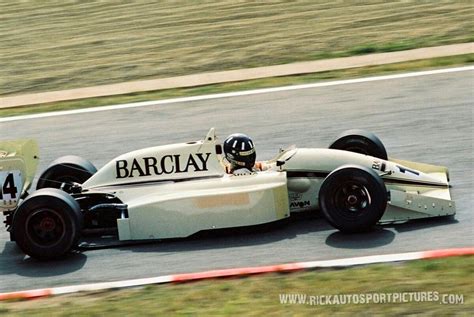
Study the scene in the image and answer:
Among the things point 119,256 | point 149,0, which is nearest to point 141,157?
point 119,256

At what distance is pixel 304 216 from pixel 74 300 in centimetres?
267

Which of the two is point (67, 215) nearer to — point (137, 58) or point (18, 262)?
point (18, 262)

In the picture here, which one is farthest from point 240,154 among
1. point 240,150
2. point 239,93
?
point 239,93

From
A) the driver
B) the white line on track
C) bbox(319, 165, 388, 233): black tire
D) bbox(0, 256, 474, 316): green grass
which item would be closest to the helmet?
the driver

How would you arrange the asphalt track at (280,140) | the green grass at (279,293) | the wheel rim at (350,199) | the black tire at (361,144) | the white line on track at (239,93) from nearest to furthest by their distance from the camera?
1. the green grass at (279,293)
2. the asphalt track at (280,140)
3. the wheel rim at (350,199)
4. the black tire at (361,144)
5. the white line on track at (239,93)

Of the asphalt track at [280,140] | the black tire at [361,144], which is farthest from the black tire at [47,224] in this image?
the black tire at [361,144]

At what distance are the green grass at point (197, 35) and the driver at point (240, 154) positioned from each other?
673 cm

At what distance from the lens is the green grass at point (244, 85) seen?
15617mm

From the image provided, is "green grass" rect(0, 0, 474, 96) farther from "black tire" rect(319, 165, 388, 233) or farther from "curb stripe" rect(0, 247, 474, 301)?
"curb stripe" rect(0, 247, 474, 301)

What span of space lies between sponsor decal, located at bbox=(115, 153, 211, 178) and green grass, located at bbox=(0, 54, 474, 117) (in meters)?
5.17

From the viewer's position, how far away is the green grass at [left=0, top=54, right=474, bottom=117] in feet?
51.2

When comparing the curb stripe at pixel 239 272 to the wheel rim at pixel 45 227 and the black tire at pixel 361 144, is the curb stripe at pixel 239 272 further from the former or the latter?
the black tire at pixel 361 144

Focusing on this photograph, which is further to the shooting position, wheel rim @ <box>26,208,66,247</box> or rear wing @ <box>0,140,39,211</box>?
rear wing @ <box>0,140,39,211</box>

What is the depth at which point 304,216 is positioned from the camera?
10430mm
